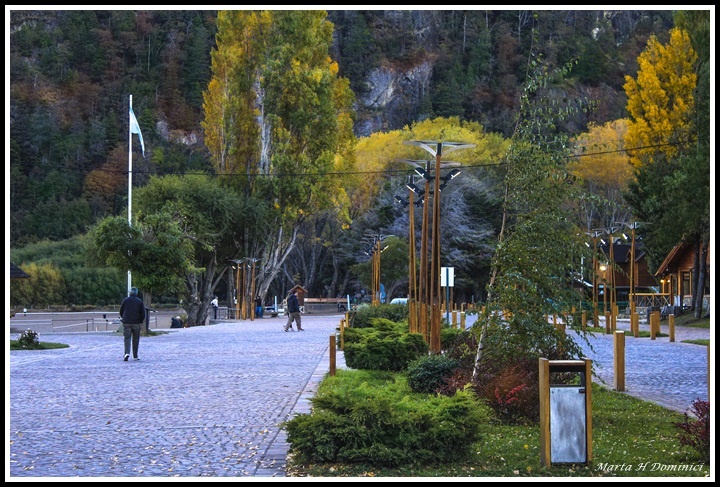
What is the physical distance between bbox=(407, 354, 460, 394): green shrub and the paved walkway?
1.55m

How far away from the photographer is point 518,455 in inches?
353

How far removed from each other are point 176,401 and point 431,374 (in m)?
3.53

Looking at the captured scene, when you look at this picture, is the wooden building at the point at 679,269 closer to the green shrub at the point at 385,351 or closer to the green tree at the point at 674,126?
the green tree at the point at 674,126

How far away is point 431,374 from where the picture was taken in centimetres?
1388

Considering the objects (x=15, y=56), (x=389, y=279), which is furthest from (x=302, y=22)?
(x=15, y=56)

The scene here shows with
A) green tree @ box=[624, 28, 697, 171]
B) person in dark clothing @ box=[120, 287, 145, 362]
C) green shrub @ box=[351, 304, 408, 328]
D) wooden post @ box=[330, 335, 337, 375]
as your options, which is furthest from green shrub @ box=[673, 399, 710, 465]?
green tree @ box=[624, 28, 697, 171]

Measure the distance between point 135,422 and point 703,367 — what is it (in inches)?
495

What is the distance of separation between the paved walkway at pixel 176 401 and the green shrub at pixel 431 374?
5.10 ft

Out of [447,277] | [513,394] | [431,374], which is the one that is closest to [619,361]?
[431,374]

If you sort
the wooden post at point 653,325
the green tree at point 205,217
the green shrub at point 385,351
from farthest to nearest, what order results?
the green tree at point 205,217, the wooden post at point 653,325, the green shrub at point 385,351

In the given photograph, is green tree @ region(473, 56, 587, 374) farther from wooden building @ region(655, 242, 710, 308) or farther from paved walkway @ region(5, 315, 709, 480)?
wooden building @ region(655, 242, 710, 308)

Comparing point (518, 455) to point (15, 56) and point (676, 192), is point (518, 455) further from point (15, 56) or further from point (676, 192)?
point (15, 56)

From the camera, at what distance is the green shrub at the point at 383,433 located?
8.68 m

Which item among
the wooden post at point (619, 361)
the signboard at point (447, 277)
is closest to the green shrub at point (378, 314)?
the signboard at point (447, 277)
